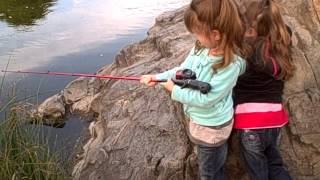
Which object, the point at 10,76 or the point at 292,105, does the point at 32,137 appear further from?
the point at 10,76

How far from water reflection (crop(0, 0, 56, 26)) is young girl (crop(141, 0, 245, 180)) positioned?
799 centimetres

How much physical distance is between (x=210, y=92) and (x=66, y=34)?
7.21 m

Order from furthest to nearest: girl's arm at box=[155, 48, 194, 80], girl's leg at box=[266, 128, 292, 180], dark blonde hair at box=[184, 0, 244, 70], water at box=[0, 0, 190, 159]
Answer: water at box=[0, 0, 190, 159]
girl's leg at box=[266, 128, 292, 180]
girl's arm at box=[155, 48, 194, 80]
dark blonde hair at box=[184, 0, 244, 70]

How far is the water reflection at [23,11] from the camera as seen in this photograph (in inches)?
424

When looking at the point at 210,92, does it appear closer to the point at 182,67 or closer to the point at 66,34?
the point at 182,67

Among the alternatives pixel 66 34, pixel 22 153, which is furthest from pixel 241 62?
pixel 66 34

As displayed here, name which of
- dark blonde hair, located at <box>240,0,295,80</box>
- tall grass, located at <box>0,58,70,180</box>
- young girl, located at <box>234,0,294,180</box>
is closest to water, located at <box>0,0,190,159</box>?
tall grass, located at <box>0,58,70,180</box>

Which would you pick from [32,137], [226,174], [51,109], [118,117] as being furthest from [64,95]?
[226,174]

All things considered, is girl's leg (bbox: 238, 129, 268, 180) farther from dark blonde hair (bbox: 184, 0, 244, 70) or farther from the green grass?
the green grass

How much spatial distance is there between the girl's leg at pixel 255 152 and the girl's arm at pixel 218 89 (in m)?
0.33

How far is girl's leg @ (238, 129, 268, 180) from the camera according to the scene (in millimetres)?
3174

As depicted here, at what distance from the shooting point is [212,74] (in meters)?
2.98

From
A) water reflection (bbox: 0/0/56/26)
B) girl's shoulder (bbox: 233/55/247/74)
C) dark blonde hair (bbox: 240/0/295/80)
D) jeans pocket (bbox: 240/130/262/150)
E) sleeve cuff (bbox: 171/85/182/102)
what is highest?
dark blonde hair (bbox: 240/0/295/80)

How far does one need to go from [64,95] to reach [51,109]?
1.42 ft
